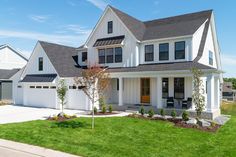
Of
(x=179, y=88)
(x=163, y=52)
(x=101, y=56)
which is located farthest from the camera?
(x=101, y=56)

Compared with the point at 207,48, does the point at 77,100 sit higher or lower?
lower

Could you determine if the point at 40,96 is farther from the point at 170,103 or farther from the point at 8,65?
the point at 8,65

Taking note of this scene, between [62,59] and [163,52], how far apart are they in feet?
38.9

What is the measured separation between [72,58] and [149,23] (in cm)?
1031

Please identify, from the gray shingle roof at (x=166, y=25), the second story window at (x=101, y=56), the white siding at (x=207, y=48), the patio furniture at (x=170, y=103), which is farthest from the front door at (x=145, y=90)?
the white siding at (x=207, y=48)

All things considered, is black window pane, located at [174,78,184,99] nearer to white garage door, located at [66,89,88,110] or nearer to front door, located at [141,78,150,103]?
front door, located at [141,78,150,103]

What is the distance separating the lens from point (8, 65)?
39844mm

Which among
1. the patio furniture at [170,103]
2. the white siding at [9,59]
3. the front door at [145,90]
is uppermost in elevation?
the white siding at [9,59]

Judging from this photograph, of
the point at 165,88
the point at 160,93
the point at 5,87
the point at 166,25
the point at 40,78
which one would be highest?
the point at 166,25

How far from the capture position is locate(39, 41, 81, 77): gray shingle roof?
23.9 meters

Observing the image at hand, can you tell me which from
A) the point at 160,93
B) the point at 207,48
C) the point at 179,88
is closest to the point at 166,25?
the point at 207,48

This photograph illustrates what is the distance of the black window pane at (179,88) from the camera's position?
63.7ft

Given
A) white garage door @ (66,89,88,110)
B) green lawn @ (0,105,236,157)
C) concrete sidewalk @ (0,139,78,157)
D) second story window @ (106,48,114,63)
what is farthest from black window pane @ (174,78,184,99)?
concrete sidewalk @ (0,139,78,157)

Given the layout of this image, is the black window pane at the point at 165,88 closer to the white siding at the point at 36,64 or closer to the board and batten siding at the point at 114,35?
the board and batten siding at the point at 114,35
